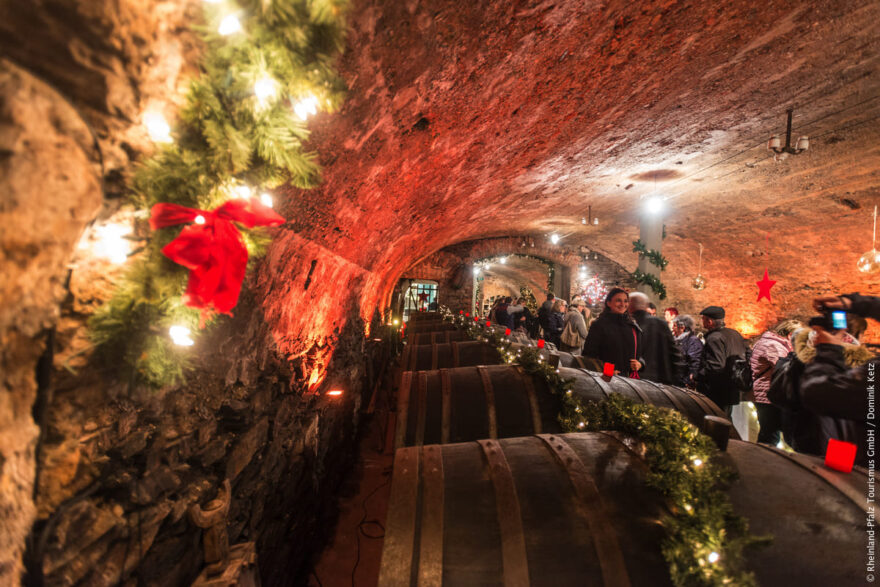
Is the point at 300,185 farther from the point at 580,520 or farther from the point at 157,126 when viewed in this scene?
the point at 580,520

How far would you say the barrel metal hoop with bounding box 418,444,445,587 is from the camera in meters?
1.19

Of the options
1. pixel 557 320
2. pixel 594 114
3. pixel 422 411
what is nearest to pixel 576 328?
pixel 557 320

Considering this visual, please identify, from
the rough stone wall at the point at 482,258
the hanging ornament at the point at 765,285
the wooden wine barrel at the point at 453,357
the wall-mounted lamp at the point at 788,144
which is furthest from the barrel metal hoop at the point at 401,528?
the rough stone wall at the point at 482,258

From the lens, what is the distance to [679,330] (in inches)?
202

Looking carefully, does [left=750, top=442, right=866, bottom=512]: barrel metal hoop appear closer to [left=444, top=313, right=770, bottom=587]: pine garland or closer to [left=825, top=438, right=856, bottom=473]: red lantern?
[left=825, top=438, right=856, bottom=473]: red lantern

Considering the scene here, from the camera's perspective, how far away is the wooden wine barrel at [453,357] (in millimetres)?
4297

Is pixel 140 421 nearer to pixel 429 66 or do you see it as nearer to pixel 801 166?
pixel 429 66

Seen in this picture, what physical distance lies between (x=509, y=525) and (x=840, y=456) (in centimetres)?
151

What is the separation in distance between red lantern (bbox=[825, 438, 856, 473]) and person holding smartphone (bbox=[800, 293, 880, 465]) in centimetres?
70

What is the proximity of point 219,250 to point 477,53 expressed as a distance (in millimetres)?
1728

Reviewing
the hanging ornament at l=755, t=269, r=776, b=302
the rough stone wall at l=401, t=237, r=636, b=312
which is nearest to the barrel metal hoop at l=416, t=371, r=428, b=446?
the hanging ornament at l=755, t=269, r=776, b=302

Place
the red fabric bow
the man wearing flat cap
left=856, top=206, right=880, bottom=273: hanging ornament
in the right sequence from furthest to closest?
left=856, top=206, right=880, bottom=273: hanging ornament < the man wearing flat cap < the red fabric bow

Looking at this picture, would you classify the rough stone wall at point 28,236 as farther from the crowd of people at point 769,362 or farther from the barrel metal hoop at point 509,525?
the crowd of people at point 769,362

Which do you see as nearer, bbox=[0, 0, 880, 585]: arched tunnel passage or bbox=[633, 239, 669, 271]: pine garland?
bbox=[0, 0, 880, 585]: arched tunnel passage
